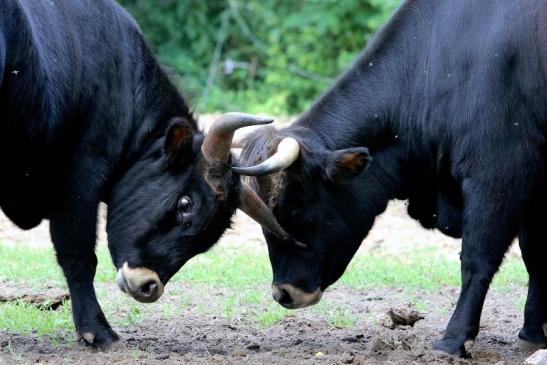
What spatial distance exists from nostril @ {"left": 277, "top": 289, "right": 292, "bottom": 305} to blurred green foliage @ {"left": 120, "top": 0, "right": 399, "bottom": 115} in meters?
12.0

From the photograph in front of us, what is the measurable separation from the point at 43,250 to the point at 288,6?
1134 cm

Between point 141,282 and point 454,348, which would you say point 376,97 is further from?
point 141,282

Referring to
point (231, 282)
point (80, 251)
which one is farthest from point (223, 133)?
point (231, 282)

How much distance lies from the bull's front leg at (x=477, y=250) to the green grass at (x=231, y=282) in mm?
1300

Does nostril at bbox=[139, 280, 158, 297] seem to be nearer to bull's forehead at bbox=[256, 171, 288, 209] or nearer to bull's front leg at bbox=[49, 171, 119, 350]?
bull's front leg at bbox=[49, 171, 119, 350]

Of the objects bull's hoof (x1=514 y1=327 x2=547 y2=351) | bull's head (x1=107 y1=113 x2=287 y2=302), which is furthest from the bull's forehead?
bull's hoof (x1=514 y1=327 x2=547 y2=351)

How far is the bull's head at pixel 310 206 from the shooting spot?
7234 mm

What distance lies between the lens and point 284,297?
7453 mm

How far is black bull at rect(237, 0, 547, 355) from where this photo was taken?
677cm

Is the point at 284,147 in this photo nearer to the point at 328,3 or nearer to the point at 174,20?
the point at 328,3

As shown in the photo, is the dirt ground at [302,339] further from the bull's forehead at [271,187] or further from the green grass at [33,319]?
the bull's forehead at [271,187]

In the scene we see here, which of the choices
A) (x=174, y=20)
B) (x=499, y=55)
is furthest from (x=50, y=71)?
(x=174, y=20)

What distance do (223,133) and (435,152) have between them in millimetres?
1456

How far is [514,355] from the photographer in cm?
724
